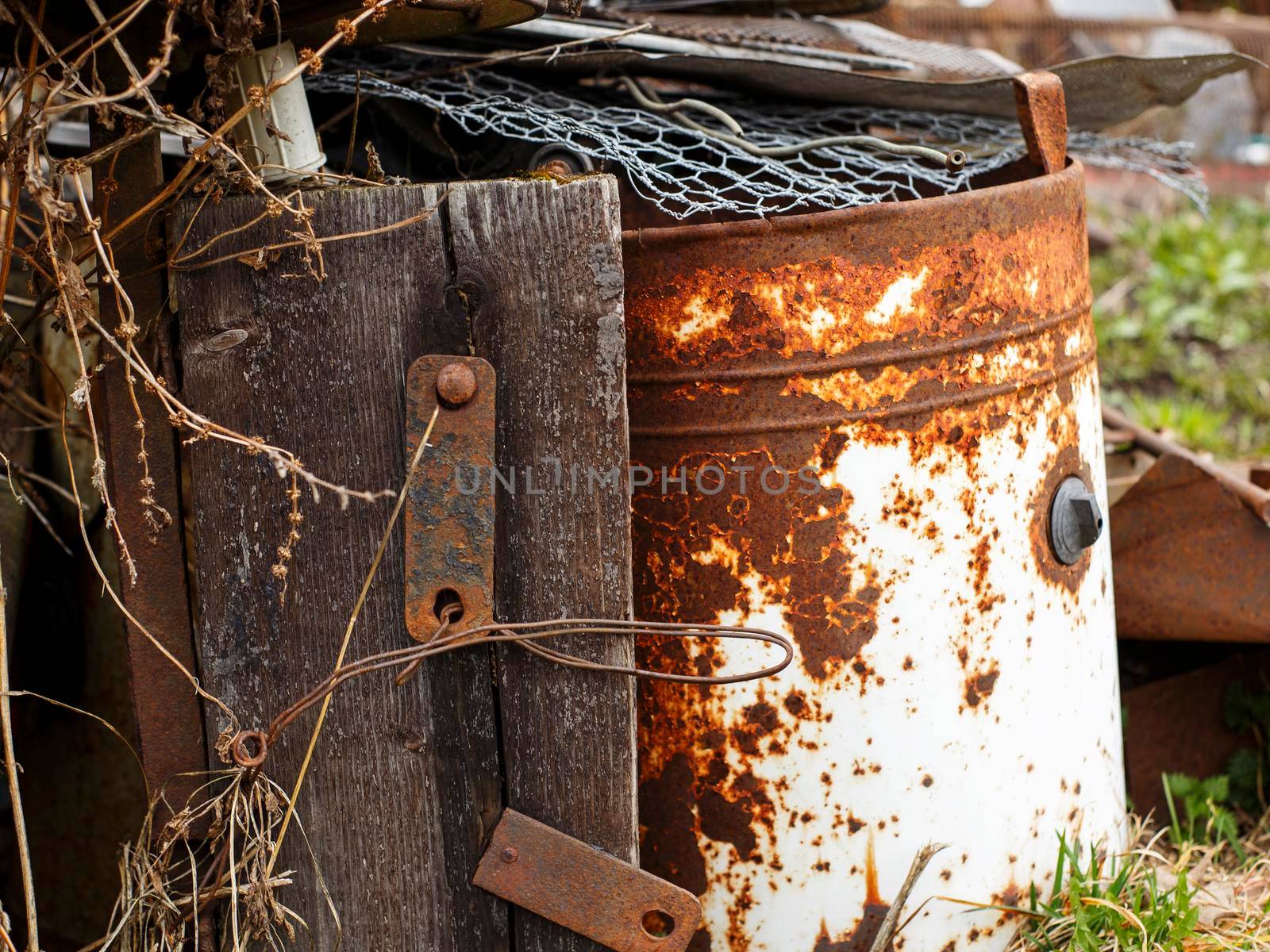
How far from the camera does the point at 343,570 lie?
125cm

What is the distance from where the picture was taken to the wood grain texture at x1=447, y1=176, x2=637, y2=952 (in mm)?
1193

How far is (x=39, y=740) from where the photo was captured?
6.52 ft

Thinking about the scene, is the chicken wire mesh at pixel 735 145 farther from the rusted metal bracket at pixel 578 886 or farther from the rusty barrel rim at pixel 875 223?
the rusted metal bracket at pixel 578 886

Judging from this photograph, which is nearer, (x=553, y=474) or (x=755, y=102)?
(x=553, y=474)

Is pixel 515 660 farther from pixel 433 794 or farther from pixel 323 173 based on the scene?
pixel 323 173

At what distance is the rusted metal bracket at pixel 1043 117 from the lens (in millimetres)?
1432

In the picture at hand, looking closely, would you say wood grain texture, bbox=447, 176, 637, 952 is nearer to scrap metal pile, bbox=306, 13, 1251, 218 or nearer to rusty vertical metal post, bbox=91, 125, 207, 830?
scrap metal pile, bbox=306, 13, 1251, 218

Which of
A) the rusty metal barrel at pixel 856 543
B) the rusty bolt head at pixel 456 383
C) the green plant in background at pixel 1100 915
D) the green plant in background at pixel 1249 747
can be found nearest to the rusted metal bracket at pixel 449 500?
the rusty bolt head at pixel 456 383

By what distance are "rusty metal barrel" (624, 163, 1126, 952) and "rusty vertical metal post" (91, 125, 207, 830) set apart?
1.80ft

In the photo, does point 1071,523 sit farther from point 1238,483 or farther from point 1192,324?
point 1192,324

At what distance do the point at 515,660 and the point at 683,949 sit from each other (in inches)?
15.8

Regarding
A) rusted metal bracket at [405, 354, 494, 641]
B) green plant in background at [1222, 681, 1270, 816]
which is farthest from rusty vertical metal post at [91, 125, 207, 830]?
green plant in background at [1222, 681, 1270, 816]

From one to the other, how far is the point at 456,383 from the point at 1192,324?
371 cm

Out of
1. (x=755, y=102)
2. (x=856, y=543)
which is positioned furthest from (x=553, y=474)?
(x=755, y=102)
